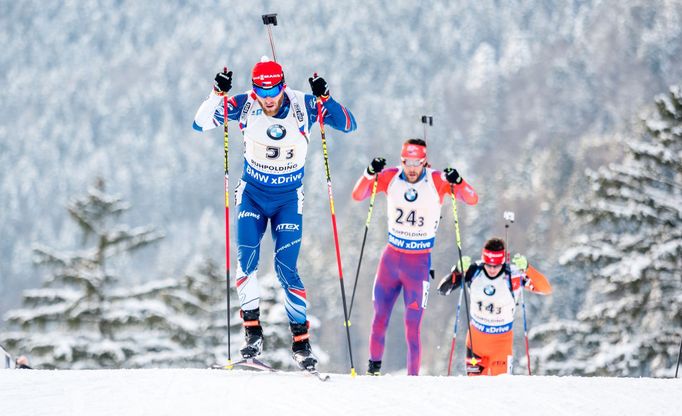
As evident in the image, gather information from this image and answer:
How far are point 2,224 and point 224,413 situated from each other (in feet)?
676

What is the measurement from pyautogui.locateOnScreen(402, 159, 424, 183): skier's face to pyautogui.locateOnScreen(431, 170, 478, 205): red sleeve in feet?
0.69

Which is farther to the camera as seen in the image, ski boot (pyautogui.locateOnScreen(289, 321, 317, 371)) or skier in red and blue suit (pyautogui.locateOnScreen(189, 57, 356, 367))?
skier in red and blue suit (pyautogui.locateOnScreen(189, 57, 356, 367))

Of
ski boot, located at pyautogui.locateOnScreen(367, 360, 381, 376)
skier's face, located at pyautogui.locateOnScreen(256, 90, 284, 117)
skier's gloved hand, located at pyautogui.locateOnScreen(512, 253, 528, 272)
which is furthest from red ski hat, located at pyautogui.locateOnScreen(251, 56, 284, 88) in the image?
skier's gloved hand, located at pyautogui.locateOnScreen(512, 253, 528, 272)

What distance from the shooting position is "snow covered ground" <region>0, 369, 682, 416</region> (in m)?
6.30

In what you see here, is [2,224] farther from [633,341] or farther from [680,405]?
[680,405]

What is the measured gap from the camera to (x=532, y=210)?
114 m

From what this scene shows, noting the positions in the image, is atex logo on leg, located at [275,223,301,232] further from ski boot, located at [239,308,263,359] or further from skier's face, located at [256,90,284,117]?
skier's face, located at [256,90,284,117]

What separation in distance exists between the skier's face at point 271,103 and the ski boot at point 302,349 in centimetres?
195

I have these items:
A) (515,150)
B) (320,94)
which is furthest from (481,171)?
(320,94)

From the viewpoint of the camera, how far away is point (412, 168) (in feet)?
35.3

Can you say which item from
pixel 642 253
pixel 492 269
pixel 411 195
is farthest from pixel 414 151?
pixel 642 253

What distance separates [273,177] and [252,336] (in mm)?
1444

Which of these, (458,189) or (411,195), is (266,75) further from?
(458,189)

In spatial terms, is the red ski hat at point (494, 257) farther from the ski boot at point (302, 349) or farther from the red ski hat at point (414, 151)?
the ski boot at point (302, 349)
